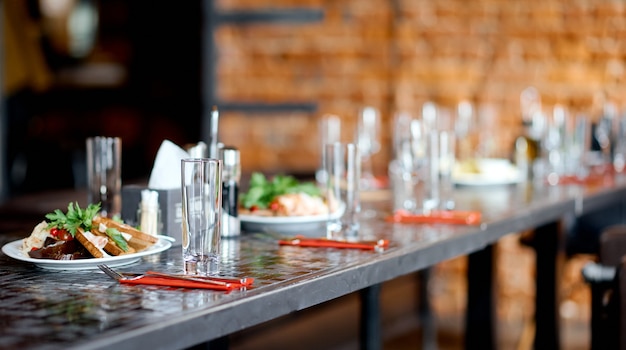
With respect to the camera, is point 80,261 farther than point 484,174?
No

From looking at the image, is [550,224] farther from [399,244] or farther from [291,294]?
[291,294]

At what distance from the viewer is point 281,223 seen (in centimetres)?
205

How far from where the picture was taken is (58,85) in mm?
7316

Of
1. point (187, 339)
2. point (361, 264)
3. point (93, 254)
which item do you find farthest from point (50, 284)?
point (361, 264)

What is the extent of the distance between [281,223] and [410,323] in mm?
2702

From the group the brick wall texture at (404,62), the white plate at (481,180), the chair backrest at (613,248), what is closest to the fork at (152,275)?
the chair backrest at (613,248)

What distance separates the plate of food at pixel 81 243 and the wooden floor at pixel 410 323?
1799mm

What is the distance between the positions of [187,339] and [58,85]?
255 inches

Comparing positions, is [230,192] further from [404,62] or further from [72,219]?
[404,62]

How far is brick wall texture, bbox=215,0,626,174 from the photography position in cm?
496

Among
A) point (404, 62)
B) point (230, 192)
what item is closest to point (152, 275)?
point (230, 192)

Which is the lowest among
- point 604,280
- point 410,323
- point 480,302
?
point 410,323

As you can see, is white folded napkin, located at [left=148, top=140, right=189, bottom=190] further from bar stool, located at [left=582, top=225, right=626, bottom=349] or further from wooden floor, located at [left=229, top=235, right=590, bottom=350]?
wooden floor, located at [left=229, top=235, right=590, bottom=350]

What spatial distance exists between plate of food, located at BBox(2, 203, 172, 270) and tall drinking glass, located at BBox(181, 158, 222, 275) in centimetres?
9
